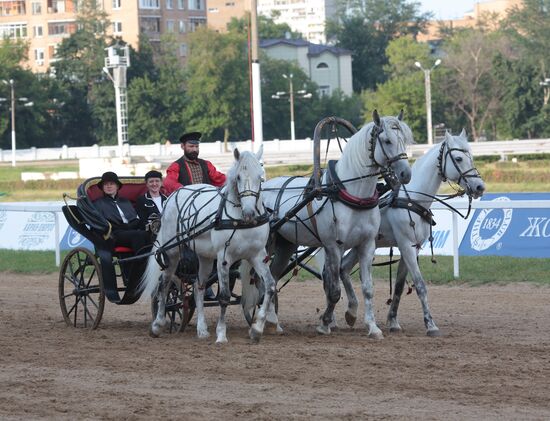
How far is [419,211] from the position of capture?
1170 centimetres

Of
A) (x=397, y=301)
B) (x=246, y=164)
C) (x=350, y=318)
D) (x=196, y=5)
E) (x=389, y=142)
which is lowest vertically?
(x=350, y=318)

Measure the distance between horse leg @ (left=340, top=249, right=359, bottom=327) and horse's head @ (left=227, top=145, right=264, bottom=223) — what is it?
4.71ft

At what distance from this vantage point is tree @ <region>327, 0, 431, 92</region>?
353 ft

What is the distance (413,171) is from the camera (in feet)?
39.9

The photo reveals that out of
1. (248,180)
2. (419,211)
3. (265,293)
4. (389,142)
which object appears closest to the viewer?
(248,180)

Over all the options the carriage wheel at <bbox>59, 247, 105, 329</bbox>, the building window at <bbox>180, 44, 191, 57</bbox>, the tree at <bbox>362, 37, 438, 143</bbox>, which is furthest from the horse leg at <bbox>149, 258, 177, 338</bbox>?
the building window at <bbox>180, 44, 191, 57</bbox>

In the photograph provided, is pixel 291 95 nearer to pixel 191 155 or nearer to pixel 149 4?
pixel 149 4

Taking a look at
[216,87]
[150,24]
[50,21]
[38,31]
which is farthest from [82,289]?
[38,31]

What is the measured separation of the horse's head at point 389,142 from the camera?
10.9m

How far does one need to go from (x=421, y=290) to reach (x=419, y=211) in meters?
0.82

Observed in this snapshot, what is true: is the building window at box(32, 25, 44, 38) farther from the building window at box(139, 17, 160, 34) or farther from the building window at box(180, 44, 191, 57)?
the building window at box(180, 44, 191, 57)

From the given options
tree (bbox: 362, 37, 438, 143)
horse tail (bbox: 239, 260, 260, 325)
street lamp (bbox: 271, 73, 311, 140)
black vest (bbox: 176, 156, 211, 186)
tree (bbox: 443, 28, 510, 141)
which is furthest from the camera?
tree (bbox: 443, 28, 510, 141)

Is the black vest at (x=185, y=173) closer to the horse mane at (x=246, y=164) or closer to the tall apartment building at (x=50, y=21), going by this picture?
the horse mane at (x=246, y=164)

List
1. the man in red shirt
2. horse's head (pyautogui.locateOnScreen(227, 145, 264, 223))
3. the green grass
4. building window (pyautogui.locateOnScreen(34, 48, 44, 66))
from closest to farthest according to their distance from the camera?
horse's head (pyautogui.locateOnScreen(227, 145, 264, 223)), the man in red shirt, the green grass, building window (pyautogui.locateOnScreen(34, 48, 44, 66))
